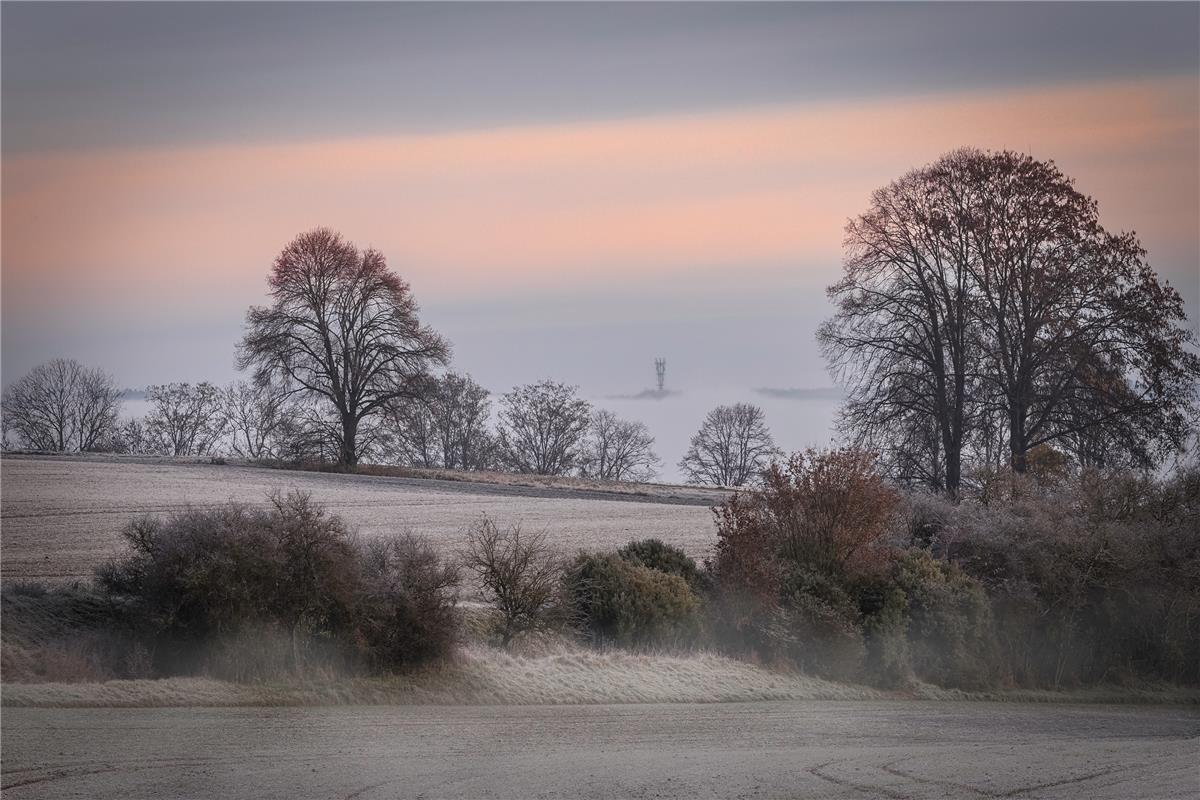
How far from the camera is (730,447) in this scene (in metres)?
71.6

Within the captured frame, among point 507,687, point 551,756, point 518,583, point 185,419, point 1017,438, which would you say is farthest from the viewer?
point 185,419

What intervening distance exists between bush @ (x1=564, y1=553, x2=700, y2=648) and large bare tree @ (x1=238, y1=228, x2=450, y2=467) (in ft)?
87.4

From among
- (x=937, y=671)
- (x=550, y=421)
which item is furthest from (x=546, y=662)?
(x=550, y=421)

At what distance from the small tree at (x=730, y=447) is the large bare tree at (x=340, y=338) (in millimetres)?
23409

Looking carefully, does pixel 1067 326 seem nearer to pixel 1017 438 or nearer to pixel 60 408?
pixel 1017 438

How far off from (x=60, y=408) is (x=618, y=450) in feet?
108

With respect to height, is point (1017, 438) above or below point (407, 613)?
above

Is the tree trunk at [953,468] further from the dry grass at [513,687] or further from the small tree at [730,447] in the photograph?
the small tree at [730,447]

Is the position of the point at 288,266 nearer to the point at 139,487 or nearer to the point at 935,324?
the point at 139,487

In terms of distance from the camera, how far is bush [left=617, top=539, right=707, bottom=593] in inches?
1176

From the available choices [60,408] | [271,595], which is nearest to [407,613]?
[271,595]

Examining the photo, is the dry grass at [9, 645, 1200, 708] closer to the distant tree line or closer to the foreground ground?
the foreground ground

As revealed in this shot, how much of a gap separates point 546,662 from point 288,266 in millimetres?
34128

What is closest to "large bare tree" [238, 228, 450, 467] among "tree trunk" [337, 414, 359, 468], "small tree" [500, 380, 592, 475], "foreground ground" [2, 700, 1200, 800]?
"tree trunk" [337, 414, 359, 468]
